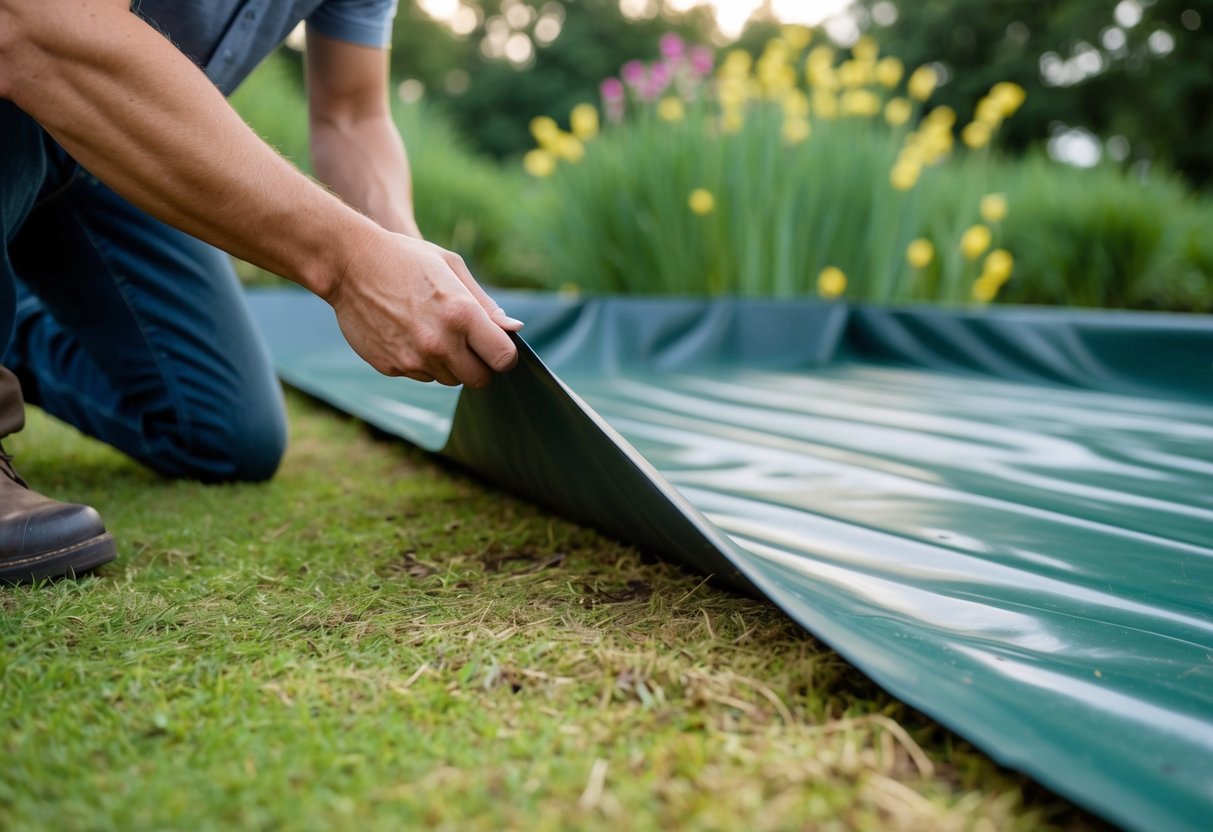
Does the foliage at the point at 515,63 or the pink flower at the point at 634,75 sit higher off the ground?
the foliage at the point at 515,63

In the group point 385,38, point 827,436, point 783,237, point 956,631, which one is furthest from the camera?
point 783,237

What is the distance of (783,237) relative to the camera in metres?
3.12

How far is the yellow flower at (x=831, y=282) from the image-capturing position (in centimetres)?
319

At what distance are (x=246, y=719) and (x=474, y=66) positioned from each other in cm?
2498

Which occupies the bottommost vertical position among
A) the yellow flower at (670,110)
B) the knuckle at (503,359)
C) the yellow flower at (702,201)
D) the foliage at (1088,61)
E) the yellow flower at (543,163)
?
the knuckle at (503,359)

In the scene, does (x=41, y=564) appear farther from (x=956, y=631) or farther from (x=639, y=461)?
(x=956, y=631)

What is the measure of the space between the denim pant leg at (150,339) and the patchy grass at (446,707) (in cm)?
40

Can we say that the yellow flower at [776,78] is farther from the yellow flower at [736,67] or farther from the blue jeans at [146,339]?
the blue jeans at [146,339]

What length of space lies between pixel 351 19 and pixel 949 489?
4.08 feet

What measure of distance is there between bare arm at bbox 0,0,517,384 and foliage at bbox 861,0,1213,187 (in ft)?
47.4

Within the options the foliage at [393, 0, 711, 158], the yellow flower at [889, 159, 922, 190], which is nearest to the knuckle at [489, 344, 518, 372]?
the yellow flower at [889, 159, 922, 190]

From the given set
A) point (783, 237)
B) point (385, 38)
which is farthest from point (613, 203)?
point (385, 38)

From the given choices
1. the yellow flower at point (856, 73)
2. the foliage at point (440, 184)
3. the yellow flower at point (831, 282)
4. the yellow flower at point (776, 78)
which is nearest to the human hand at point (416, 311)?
the yellow flower at point (831, 282)

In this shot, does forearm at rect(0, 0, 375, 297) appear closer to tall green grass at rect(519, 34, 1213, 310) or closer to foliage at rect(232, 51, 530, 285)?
tall green grass at rect(519, 34, 1213, 310)
